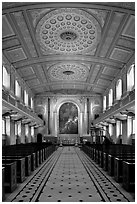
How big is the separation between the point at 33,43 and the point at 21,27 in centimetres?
267

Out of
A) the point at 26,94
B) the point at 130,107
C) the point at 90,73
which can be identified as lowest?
the point at 130,107

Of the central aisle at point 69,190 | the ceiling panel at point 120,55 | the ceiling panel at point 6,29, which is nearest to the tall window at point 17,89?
the ceiling panel at point 6,29

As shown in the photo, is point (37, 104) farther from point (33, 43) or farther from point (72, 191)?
point (72, 191)

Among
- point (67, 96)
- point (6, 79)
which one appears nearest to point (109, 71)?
point (6, 79)

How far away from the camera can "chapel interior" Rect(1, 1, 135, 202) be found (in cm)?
711

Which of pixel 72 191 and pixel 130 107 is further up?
pixel 130 107

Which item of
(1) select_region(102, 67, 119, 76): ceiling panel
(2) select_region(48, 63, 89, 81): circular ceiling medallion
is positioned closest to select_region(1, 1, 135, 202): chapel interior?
(2) select_region(48, 63, 89, 81): circular ceiling medallion

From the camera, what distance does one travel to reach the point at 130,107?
16703mm

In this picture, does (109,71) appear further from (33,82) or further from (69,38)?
(33,82)

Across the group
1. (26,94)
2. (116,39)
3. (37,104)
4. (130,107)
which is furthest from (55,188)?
(37,104)

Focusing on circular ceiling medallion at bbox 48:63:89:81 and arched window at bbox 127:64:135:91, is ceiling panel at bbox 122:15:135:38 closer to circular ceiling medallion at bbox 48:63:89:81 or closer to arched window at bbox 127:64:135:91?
arched window at bbox 127:64:135:91

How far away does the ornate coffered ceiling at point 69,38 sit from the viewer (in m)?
13.6

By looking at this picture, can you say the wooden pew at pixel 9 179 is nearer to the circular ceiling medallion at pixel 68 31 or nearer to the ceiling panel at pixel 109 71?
the circular ceiling medallion at pixel 68 31

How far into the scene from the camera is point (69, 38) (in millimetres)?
18234
